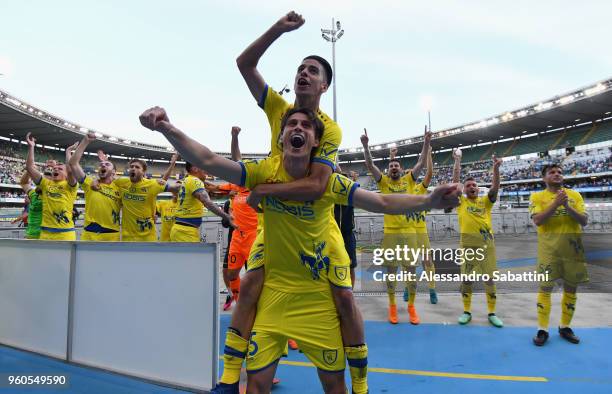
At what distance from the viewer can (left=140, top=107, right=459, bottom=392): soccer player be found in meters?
1.95

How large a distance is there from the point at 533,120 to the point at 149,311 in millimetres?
44621

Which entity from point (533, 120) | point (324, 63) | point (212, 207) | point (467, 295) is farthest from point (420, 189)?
point (533, 120)

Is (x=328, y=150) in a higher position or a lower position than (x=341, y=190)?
higher

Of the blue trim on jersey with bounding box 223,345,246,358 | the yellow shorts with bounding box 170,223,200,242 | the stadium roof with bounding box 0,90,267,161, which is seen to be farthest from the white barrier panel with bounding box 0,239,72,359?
the stadium roof with bounding box 0,90,267,161

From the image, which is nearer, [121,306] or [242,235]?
[121,306]

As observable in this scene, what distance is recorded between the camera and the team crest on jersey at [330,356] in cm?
198

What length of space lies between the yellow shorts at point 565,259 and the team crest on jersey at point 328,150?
12.9 feet

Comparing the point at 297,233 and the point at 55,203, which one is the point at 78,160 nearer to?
the point at 55,203

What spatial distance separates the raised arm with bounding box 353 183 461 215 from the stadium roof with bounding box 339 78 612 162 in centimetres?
3850

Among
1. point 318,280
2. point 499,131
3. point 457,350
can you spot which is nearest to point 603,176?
point 499,131

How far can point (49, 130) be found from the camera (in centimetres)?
3581

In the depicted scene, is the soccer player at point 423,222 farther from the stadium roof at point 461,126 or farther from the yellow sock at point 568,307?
the stadium roof at point 461,126

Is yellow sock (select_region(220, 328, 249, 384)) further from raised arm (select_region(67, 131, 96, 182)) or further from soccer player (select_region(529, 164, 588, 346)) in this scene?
raised arm (select_region(67, 131, 96, 182))

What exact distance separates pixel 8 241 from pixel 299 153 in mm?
4517
